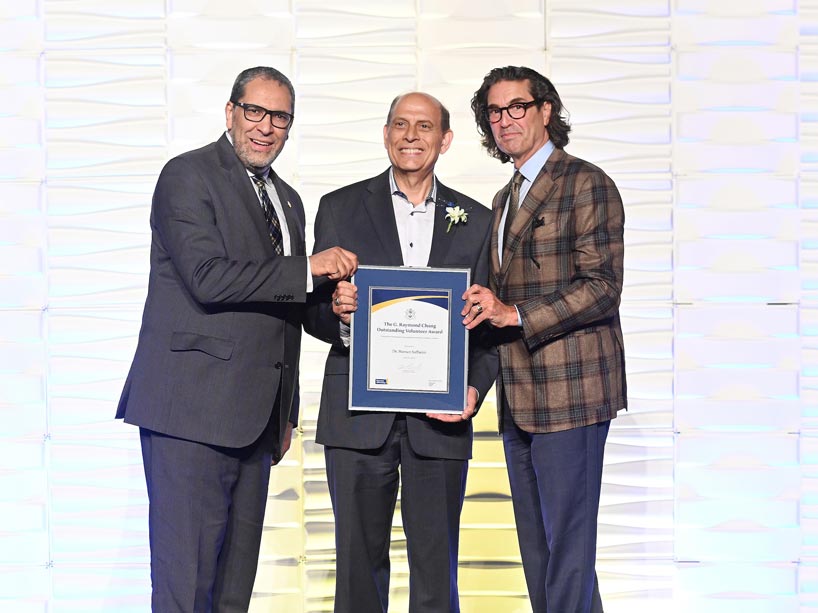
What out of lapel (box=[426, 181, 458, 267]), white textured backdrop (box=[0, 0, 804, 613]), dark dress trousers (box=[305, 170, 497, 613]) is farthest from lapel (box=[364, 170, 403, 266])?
white textured backdrop (box=[0, 0, 804, 613])

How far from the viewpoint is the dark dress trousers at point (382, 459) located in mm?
2912

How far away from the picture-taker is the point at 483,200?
4.14 metres

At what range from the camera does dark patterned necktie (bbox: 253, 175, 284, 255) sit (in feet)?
9.70

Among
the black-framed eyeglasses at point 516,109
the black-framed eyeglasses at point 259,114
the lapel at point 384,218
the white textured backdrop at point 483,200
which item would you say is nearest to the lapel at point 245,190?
the black-framed eyeglasses at point 259,114

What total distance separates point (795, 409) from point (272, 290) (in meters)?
2.68

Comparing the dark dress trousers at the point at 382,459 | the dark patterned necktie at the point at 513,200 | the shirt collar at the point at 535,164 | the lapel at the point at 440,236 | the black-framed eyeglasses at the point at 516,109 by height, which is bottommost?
the dark dress trousers at the point at 382,459

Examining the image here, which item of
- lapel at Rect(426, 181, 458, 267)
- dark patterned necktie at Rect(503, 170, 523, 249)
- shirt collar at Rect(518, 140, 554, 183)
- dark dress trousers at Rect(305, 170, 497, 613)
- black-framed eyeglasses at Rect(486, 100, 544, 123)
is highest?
black-framed eyeglasses at Rect(486, 100, 544, 123)

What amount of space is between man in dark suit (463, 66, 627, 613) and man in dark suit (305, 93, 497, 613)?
0.52 ft

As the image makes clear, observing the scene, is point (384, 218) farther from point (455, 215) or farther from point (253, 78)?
point (253, 78)

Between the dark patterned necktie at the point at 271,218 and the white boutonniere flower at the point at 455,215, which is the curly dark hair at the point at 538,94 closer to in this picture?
the white boutonniere flower at the point at 455,215

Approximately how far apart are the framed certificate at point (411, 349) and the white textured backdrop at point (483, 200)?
4.25 ft

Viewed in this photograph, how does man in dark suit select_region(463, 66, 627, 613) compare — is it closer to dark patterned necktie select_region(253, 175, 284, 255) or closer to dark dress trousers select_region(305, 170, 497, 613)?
dark dress trousers select_region(305, 170, 497, 613)

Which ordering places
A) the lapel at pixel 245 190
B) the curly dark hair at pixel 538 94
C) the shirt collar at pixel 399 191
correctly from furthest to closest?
the curly dark hair at pixel 538 94 < the shirt collar at pixel 399 191 < the lapel at pixel 245 190

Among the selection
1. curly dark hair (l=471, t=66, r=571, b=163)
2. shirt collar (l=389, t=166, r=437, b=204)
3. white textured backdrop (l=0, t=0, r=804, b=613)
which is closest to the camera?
shirt collar (l=389, t=166, r=437, b=204)
